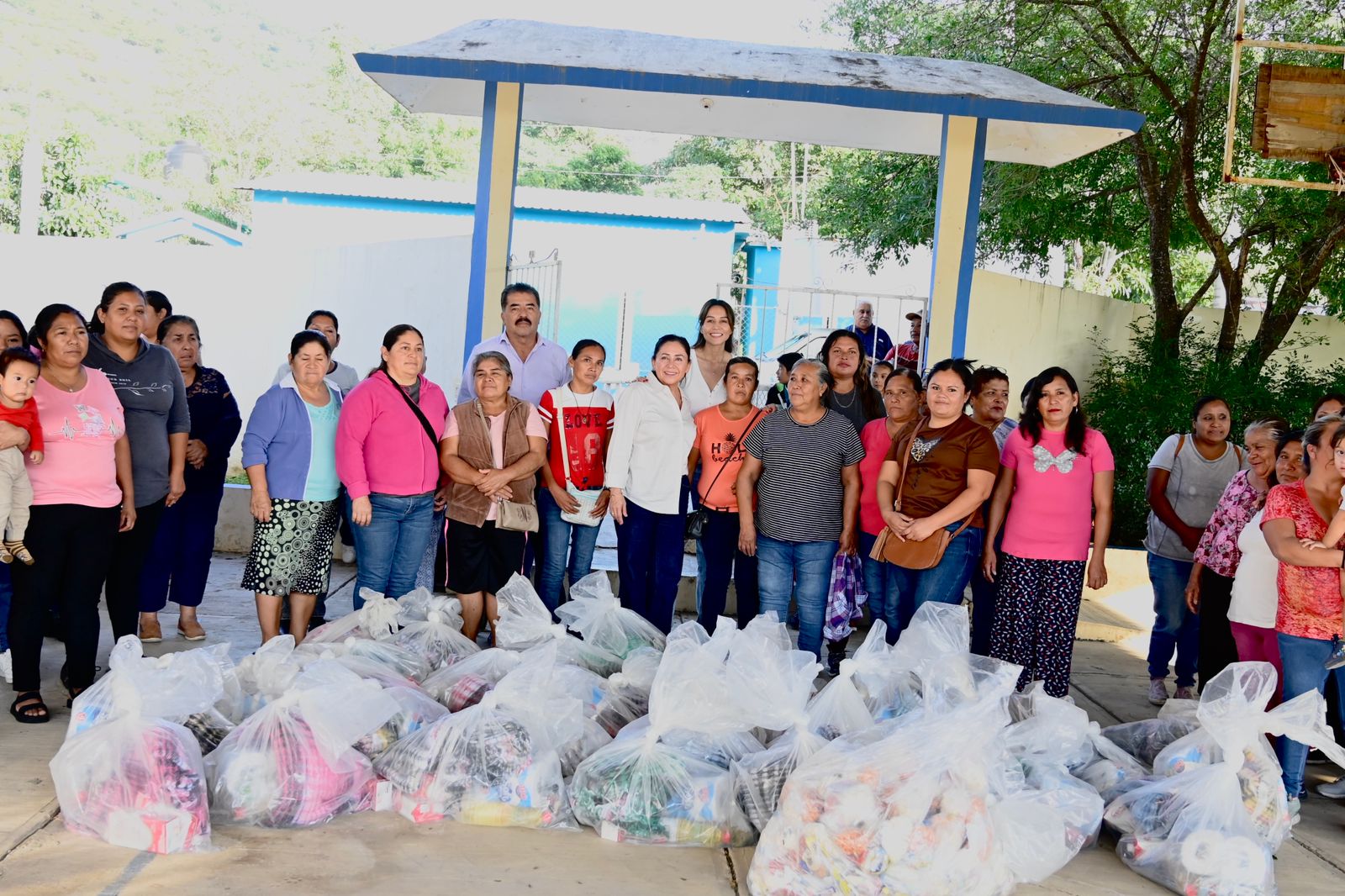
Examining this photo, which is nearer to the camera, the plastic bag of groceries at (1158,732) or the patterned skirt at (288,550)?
the plastic bag of groceries at (1158,732)

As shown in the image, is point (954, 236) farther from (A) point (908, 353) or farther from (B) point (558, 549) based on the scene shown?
(B) point (558, 549)

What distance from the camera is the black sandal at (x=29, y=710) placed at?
410 centimetres

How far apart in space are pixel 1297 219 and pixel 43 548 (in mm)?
9223

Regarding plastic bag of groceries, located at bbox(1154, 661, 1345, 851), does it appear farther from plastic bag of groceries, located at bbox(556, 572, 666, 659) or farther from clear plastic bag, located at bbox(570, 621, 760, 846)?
plastic bag of groceries, located at bbox(556, 572, 666, 659)

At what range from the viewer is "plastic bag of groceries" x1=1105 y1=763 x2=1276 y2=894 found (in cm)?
324

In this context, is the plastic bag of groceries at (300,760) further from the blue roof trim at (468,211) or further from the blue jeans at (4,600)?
the blue roof trim at (468,211)

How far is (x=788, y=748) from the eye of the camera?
3.47 meters

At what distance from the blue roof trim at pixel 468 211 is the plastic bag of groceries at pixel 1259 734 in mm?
13690

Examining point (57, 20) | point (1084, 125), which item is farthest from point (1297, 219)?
point (57, 20)

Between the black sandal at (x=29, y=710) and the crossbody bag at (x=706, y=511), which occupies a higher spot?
the crossbody bag at (x=706, y=511)

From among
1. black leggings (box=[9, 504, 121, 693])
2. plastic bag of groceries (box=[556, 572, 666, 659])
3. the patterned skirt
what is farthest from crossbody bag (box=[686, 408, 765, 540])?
black leggings (box=[9, 504, 121, 693])

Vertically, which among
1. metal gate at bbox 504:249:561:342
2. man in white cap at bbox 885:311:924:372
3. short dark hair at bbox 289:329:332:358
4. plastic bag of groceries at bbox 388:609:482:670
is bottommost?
plastic bag of groceries at bbox 388:609:482:670

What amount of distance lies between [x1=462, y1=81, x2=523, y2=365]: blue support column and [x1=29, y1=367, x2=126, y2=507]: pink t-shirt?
234 cm

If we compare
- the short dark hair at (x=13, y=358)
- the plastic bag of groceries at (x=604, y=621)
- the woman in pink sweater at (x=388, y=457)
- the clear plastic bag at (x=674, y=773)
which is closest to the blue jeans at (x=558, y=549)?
the woman in pink sweater at (x=388, y=457)
